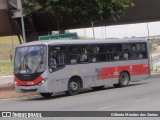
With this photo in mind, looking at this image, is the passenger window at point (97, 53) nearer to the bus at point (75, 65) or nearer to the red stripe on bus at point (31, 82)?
the bus at point (75, 65)

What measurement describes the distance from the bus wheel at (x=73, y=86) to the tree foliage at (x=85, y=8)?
5.64m

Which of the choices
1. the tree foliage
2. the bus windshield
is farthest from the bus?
the tree foliage

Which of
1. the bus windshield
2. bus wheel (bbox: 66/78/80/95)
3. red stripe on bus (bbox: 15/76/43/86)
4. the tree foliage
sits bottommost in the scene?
bus wheel (bbox: 66/78/80/95)

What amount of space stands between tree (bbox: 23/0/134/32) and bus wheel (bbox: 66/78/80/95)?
5641mm

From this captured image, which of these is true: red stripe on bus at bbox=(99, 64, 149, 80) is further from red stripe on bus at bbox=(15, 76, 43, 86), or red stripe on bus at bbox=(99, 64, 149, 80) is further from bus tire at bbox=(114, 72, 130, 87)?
red stripe on bus at bbox=(15, 76, 43, 86)

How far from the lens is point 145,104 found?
51.9 ft

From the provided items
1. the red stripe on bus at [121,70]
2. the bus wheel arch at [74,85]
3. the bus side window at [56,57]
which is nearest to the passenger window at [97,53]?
the red stripe on bus at [121,70]

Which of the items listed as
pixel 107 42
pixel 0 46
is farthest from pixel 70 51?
pixel 0 46

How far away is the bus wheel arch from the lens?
22.9 m

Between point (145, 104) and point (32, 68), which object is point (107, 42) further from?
point (145, 104)

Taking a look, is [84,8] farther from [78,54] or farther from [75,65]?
[75,65]

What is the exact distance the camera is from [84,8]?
1098 inches

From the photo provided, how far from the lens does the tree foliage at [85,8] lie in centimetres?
2733

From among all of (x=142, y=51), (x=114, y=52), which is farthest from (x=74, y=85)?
(x=142, y=51)
